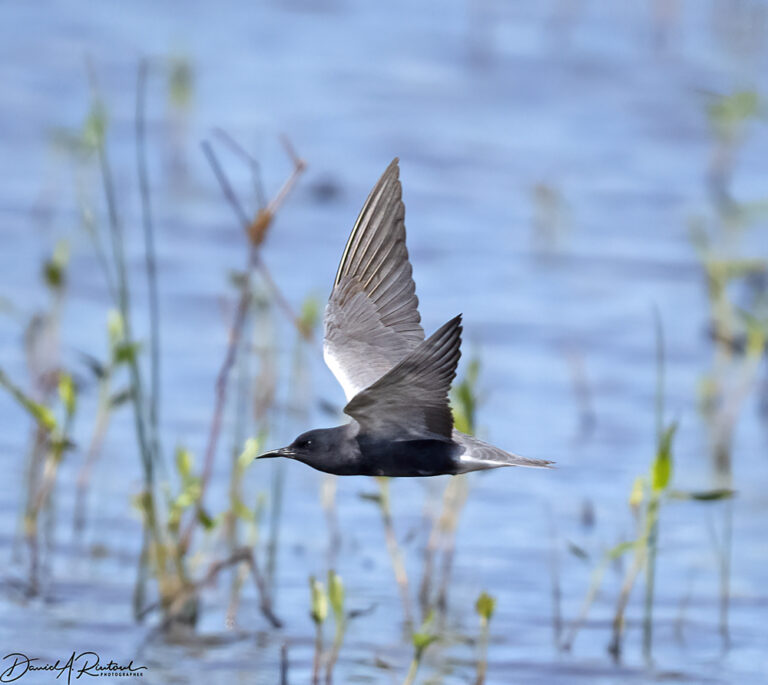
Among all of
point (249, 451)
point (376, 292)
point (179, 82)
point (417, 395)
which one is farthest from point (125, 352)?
point (179, 82)

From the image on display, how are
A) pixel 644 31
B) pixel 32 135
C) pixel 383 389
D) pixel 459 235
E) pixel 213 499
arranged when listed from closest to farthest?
pixel 383 389 → pixel 213 499 → pixel 459 235 → pixel 32 135 → pixel 644 31

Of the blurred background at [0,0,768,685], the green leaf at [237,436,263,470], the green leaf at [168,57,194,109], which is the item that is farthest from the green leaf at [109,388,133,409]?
the green leaf at [168,57,194,109]

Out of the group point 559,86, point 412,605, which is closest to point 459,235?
point 559,86

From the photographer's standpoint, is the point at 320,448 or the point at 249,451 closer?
Result: the point at 320,448

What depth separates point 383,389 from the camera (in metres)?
3.72

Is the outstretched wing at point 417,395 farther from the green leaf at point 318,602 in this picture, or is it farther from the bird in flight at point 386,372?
the green leaf at point 318,602

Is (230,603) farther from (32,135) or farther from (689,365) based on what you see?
(32,135)

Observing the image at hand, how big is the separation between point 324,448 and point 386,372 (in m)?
0.31

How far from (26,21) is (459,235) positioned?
598cm

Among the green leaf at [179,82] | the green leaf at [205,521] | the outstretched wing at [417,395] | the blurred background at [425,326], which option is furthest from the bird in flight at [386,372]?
the green leaf at [179,82]

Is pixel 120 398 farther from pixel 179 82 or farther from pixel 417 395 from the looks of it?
pixel 179 82

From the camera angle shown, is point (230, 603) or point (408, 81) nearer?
point (230, 603)

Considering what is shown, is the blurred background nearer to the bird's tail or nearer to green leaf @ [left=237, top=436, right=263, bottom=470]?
green leaf @ [left=237, top=436, right=263, bottom=470]

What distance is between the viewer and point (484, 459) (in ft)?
12.8
